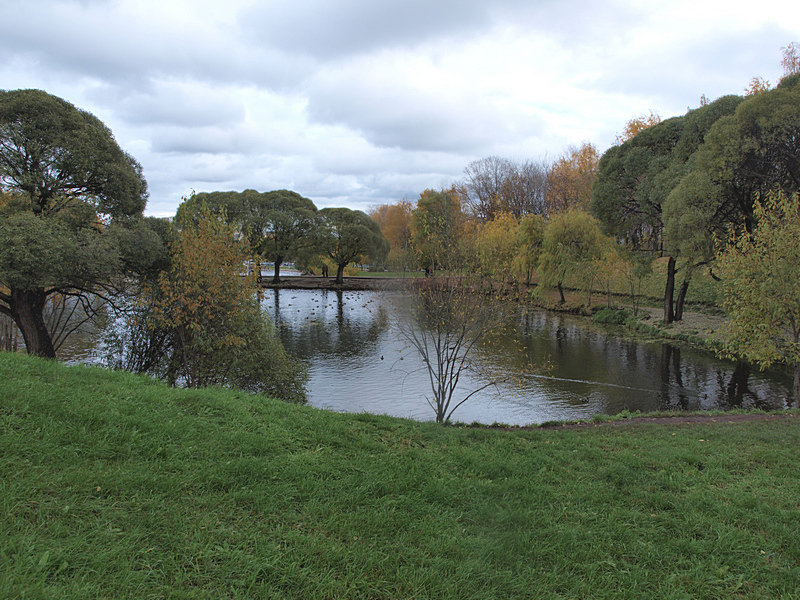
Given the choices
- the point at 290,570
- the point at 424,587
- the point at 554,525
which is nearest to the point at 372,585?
the point at 424,587

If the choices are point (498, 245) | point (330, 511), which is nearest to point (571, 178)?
point (498, 245)

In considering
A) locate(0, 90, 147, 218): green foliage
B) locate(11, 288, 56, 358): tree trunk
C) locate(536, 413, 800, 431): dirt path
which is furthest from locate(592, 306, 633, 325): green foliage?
locate(11, 288, 56, 358): tree trunk

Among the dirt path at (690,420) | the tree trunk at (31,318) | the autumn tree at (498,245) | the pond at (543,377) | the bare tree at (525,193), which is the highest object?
the bare tree at (525,193)

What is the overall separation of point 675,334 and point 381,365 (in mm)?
16072

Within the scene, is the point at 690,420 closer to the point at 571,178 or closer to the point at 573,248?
the point at 573,248

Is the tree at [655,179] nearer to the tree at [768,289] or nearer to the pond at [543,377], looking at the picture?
the pond at [543,377]

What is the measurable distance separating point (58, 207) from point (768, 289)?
1743 cm

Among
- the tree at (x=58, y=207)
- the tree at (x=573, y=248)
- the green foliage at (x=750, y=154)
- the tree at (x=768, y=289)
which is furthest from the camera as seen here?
the tree at (x=573, y=248)

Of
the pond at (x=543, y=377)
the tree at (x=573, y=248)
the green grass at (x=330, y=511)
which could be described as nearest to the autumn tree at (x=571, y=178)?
the tree at (x=573, y=248)

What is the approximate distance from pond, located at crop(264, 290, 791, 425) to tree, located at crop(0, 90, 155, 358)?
6749mm

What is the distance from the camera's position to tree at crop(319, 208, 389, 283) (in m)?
51.3

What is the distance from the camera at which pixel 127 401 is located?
5.14m

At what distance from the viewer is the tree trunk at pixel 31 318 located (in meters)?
10.6

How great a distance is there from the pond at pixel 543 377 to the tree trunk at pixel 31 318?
6.93m
